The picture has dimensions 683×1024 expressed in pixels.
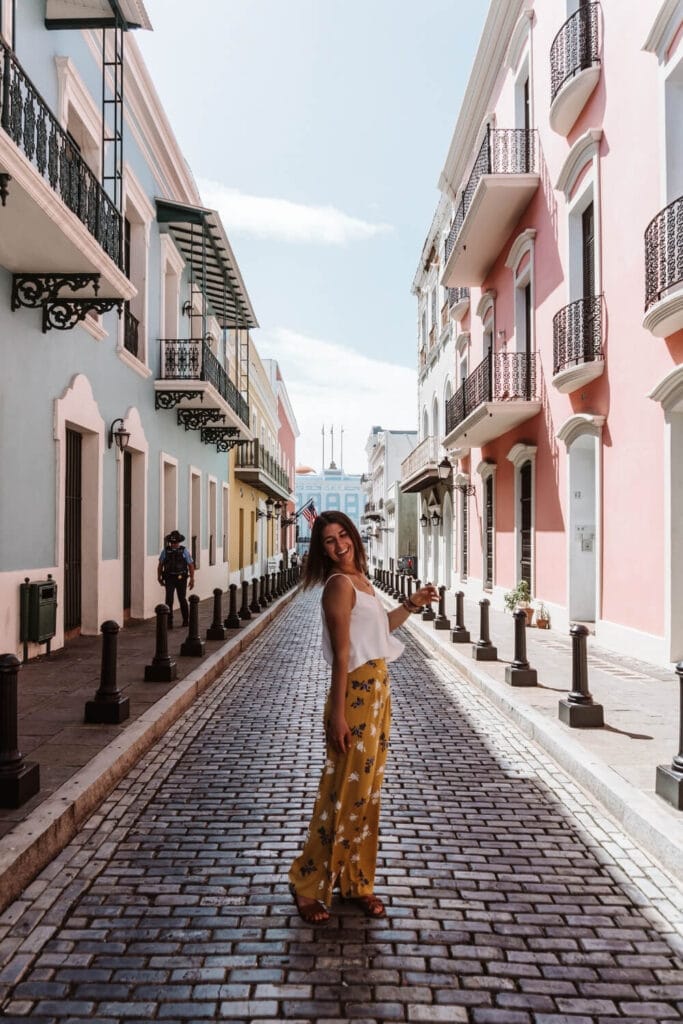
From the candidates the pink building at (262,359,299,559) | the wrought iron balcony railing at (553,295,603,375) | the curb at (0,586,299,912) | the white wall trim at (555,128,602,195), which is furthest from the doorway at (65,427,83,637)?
the pink building at (262,359,299,559)

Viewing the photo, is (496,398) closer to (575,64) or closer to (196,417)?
(575,64)

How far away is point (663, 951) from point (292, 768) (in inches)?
114

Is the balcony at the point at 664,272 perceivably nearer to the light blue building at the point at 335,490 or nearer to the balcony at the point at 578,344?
the balcony at the point at 578,344

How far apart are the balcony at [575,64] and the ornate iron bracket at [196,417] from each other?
8.72 m

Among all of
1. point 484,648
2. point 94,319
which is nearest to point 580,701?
point 484,648

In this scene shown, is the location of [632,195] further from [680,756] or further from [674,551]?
[680,756]

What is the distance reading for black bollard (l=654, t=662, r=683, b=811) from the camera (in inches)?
167

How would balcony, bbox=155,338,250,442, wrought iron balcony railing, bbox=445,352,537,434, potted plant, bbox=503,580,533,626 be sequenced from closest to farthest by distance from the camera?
potted plant, bbox=503,580,533,626
wrought iron balcony railing, bbox=445,352,537,434
balcony, bbox=155,338,250,442

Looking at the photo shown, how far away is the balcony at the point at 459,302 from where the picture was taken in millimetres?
20903

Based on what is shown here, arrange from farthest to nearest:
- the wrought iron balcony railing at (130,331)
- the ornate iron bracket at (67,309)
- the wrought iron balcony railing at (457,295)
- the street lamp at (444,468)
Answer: the street lamp at (444,468), the wrought iron balcony railing at (457,295), the wrought iron balcony railing at (130,331), the ornate iron bracket at (67,309)

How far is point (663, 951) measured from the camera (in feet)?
10.0

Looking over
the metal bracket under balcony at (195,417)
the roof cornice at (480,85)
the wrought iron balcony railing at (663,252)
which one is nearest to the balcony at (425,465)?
the roof cornice at (480,85)

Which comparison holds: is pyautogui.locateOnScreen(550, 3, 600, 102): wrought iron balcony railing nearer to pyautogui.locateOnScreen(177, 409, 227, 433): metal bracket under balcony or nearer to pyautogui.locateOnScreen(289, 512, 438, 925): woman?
pyautogui.locateOnScreen(177, 409, 227, 433): metal bracket under balcony

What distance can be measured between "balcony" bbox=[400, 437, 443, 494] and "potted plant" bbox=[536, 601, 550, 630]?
405 inches
